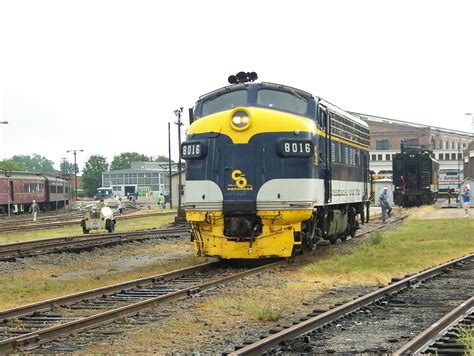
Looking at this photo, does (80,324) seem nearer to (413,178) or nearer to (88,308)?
(88,308)

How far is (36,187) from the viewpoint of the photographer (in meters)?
61.2

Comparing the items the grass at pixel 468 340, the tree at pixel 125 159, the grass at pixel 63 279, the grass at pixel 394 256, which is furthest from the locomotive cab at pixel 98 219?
the tree at pixel 125 159

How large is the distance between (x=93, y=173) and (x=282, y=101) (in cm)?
14818

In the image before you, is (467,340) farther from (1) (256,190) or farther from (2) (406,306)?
(1) (256,190)

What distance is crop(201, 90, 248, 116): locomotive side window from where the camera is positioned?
1473cm

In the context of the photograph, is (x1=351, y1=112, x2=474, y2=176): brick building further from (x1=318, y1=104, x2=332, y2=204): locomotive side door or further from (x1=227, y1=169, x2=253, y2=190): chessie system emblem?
(x1=227, y1=169, x2=253, y2=190): chessie system emblem

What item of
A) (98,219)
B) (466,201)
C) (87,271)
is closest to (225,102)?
(87,271)

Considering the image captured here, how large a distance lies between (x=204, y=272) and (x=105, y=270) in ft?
8.84

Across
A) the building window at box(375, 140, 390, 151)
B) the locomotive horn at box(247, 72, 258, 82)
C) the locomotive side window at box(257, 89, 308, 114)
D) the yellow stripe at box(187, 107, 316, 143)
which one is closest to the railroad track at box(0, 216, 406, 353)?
the yellow stripe at box(187, 107, 316, 143)

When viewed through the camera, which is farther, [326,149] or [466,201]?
[466,201]

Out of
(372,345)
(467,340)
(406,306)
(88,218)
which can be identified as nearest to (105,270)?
(406,306)

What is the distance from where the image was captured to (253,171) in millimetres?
14078

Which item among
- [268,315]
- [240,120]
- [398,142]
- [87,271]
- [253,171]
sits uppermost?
[398,142]

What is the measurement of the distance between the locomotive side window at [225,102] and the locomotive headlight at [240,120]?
54 cm
